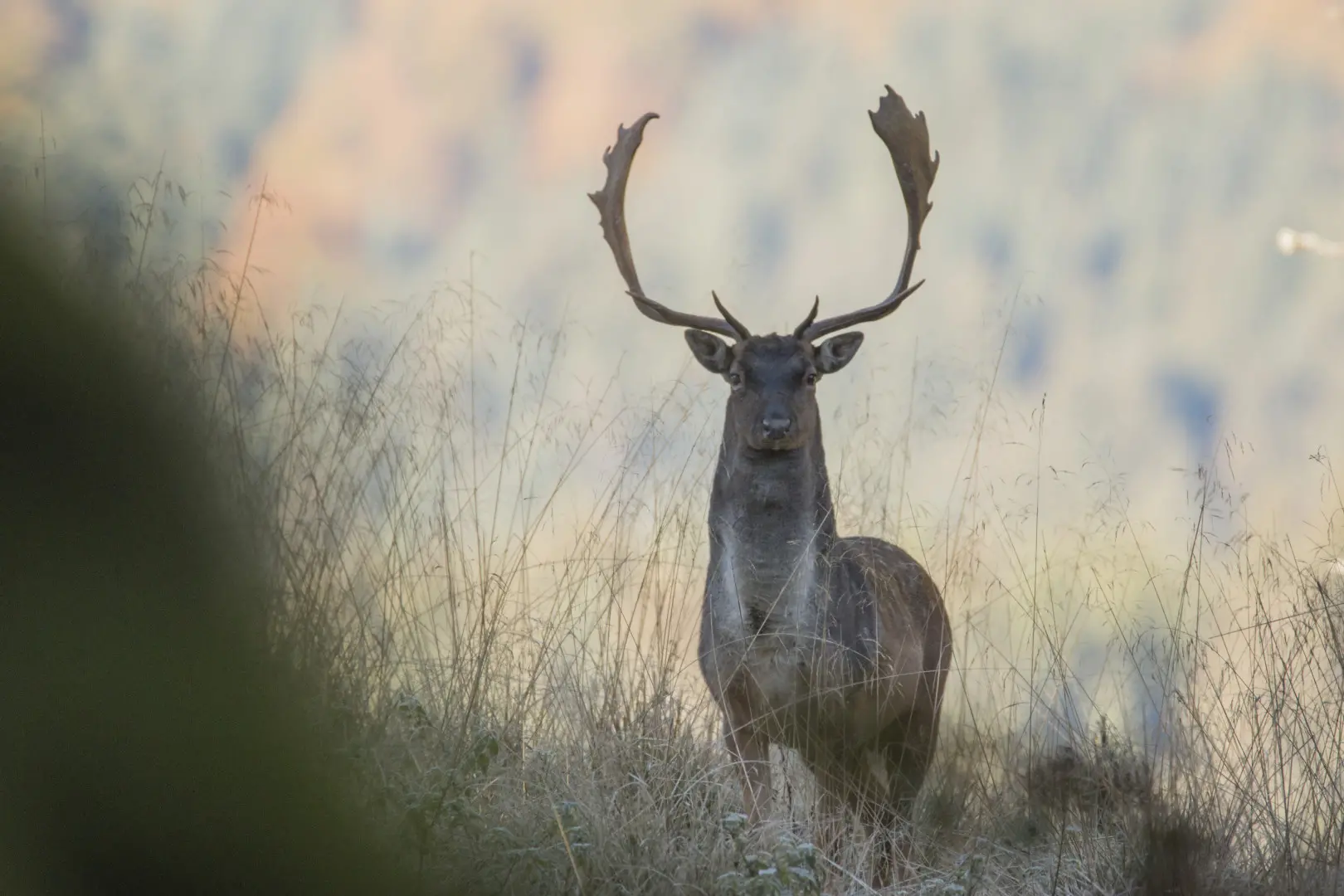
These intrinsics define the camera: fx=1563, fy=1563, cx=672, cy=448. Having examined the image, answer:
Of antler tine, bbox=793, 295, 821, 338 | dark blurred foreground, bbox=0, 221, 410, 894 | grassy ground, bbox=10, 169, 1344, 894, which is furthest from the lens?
antler tine, bbox=793, 295, 821, 338

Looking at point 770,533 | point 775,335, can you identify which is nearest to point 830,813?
point 770,533

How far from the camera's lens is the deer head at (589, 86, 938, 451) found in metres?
6.20

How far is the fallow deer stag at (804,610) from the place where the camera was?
5961 millimetres

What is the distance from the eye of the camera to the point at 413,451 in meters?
5.05

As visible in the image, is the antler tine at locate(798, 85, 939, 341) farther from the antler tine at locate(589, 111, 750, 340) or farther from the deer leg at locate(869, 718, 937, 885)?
the deer leg at locate(869, 718, 937, 885)

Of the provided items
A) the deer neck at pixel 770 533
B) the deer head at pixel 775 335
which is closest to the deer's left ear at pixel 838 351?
the deer head at pixel 775 335

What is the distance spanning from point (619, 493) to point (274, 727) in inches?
190

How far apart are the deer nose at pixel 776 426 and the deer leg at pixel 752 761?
110 centimetres

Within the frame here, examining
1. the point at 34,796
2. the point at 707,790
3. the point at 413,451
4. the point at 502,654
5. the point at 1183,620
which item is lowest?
the point at 34,796

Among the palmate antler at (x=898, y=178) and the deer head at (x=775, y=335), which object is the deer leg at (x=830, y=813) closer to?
the deer head at (x=775, y=335)

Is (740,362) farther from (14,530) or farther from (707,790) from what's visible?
(14,530)

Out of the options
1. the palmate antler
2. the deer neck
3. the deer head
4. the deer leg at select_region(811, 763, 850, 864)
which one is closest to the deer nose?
the deer head

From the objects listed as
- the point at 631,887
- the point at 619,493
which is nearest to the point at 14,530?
the point at 631,887

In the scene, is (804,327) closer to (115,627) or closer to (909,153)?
(909,153)
